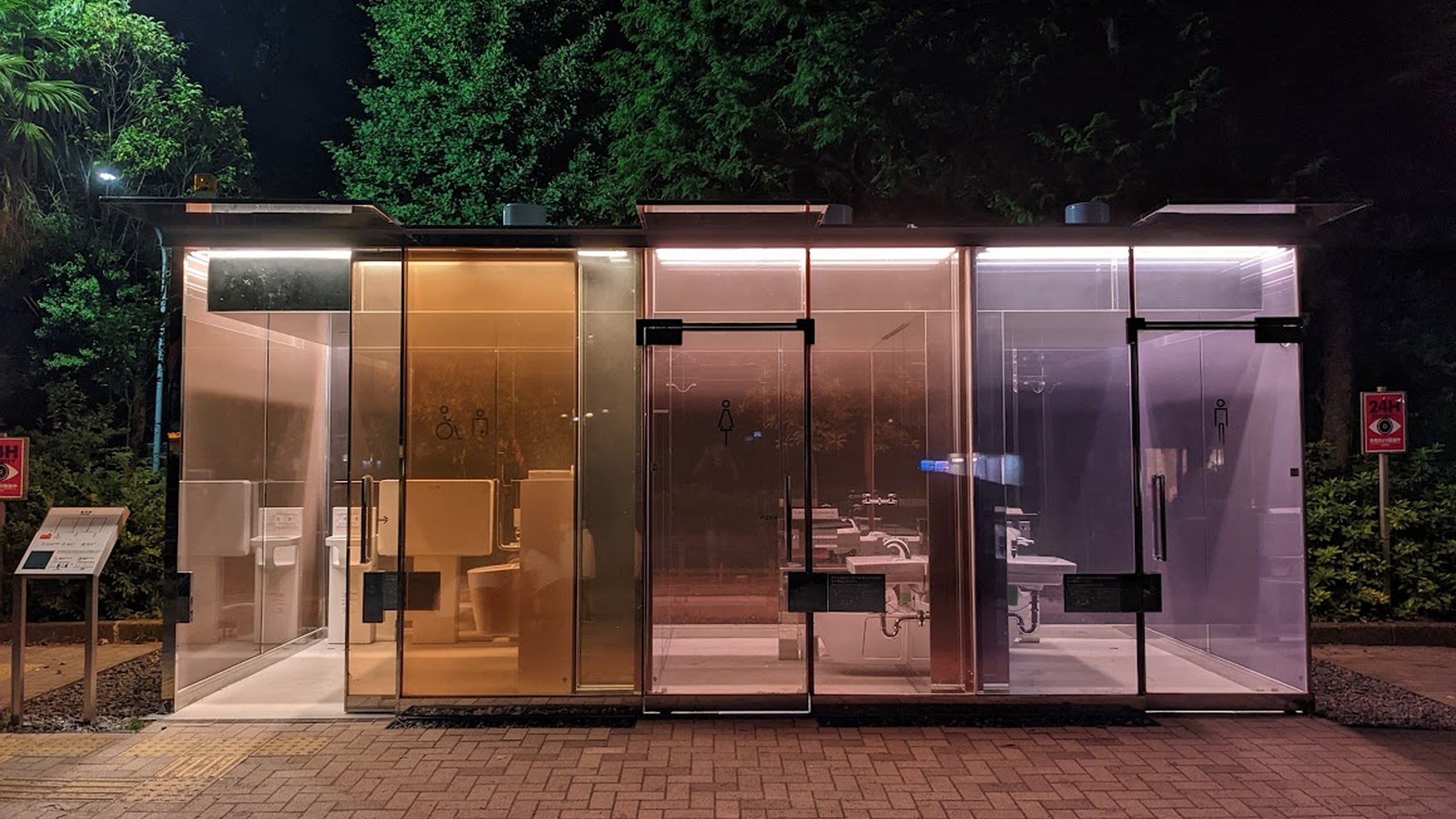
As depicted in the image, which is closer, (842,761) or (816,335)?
(842,761)

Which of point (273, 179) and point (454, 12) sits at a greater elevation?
point (454, 12)

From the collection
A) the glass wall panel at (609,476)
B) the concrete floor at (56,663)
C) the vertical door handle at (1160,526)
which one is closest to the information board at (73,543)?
the concrete floor at (56,663)

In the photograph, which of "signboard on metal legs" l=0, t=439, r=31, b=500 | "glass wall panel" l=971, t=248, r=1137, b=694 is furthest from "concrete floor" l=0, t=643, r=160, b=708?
"glass wall panel" l=971, t=248, r=1137, b=694

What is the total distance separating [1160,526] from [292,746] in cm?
564

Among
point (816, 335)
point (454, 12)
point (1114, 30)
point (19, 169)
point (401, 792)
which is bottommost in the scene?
point (401, 792)

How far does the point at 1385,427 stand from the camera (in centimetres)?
852

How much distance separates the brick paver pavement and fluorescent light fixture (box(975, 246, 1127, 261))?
10.2 ft

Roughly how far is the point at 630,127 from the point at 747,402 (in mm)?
9764

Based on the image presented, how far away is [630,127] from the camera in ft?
48.9

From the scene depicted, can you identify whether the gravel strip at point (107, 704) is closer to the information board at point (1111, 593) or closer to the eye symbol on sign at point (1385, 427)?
the information board at point (1111, 593)

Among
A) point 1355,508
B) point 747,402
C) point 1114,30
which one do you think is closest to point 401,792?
point 747,402

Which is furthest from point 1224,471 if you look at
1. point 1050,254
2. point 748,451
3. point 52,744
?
point 52,744

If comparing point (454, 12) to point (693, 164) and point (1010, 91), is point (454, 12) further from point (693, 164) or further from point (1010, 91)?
point (1010, 91)

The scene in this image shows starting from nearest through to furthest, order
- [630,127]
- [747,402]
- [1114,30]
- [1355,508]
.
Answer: [747,402] → [1355,508] → [1114,30] → [630,127]
